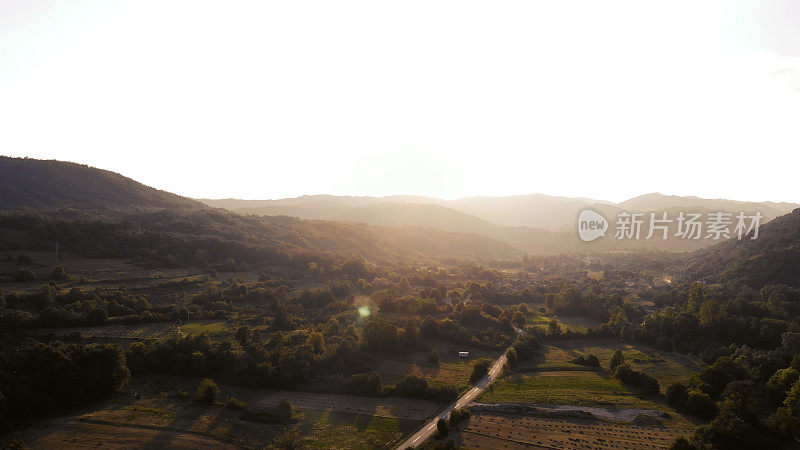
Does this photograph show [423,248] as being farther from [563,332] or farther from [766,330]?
[766,330]

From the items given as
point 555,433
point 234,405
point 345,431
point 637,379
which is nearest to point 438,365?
point 555,433

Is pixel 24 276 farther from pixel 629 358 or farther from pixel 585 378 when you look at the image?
pixel 629 358

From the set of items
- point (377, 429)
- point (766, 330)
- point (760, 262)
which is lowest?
point (377, 429)

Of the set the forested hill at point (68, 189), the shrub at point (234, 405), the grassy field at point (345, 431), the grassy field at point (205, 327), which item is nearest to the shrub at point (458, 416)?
the grassy field at point (345, 431)

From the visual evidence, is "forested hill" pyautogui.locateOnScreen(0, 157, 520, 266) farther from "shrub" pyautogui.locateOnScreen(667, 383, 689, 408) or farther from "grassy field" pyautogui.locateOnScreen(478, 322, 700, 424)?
"shrub" pyautogui.locateOnScreen(667, 383, 689, 408)

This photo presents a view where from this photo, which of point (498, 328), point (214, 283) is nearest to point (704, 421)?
point (498, 328)

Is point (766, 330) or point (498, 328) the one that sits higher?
point (766, 330)
